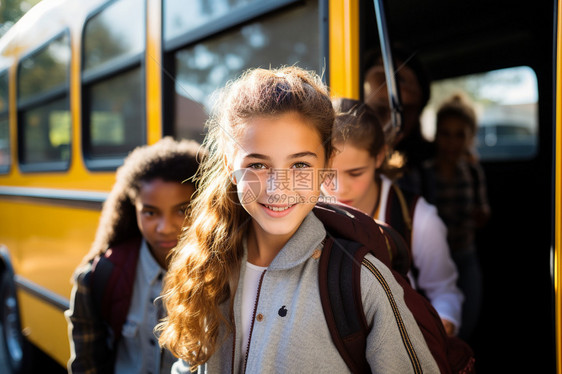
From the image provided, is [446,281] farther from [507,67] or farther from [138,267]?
[507,67]

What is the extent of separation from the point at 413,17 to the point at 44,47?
2.41m

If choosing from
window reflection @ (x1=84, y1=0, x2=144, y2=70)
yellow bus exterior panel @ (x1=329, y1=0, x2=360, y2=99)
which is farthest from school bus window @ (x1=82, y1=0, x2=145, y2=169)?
yellow bus exterior panel @ (x1=329, y1=0, x2=360, y2=99)

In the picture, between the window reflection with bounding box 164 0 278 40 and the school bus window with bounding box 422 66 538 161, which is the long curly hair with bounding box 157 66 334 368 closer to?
the window reflection with bounding box 164 0 278 40

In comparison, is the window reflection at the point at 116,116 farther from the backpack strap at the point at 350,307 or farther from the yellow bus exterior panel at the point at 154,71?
the backpack strap at the point at 350,307

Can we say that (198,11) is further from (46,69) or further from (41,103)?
(41,103)

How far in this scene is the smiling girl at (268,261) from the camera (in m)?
1.08

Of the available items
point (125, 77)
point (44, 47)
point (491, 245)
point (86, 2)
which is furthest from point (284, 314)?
point (44, 47)

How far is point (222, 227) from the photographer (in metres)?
1.32

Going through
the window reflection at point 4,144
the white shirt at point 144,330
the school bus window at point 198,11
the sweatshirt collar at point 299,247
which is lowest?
the white shirt at point 144,330

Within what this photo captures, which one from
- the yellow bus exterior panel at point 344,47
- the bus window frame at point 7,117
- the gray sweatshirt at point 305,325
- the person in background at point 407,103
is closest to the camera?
the gray sweatshirt at point 305,325

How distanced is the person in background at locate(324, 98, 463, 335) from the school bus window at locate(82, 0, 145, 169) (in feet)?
3.88

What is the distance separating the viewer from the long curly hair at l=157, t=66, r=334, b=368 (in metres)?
1.20

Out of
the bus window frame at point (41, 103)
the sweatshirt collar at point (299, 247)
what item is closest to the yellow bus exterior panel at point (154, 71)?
the bus window frame at point (41, 103)

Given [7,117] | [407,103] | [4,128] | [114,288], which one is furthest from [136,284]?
[4,128]
